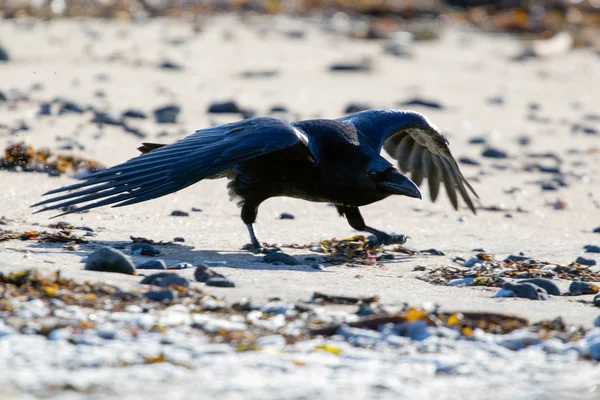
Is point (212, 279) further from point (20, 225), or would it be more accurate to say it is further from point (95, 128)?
point (95, 128)

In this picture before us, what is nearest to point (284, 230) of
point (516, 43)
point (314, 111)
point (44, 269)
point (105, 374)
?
point (44, 269)

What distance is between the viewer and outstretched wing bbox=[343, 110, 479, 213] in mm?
7168

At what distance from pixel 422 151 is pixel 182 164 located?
2.48 metres

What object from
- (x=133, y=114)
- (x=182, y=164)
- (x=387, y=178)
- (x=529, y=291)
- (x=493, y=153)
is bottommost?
(x=493, y=153)

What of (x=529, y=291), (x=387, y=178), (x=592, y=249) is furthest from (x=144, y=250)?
(x=592, y=249)

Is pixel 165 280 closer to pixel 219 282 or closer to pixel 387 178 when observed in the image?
pixel 219 282

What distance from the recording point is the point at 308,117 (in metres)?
11.0

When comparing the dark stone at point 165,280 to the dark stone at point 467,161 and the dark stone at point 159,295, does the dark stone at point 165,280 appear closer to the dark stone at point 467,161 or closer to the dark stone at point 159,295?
the dark stone at point 159,295

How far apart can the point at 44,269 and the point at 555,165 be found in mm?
6412

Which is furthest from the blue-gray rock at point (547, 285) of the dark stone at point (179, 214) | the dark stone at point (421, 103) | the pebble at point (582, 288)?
the dark stone at point (421, 103)

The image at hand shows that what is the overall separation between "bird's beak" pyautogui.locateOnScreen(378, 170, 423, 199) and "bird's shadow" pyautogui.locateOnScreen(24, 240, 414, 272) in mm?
399

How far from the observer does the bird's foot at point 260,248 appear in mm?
6074

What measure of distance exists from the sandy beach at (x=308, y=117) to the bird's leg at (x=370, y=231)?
0.23 metres

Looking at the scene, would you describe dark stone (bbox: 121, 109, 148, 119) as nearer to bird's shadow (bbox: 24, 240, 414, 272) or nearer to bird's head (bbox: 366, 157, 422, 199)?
bird's shadow (bbox: 24, 240, 414, 272)
